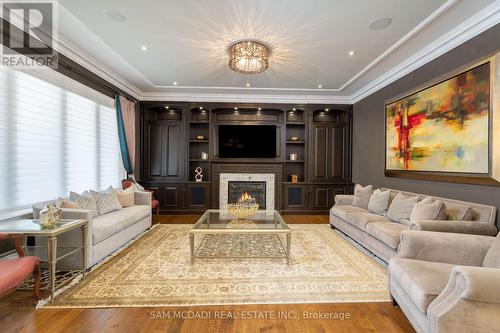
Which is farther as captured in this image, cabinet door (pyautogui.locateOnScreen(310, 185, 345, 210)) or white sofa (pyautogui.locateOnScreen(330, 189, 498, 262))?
cabinet door (pyautogui.locateOnScreen(310, 185, 345, 210))

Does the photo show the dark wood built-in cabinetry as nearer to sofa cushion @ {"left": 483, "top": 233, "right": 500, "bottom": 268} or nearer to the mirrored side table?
the mirrored side table

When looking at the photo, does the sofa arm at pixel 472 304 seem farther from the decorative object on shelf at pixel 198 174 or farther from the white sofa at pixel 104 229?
the decorative object on shelf at pixel 198 174

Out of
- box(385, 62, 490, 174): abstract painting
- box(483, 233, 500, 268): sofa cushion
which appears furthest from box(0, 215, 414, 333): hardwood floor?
box(385, 62, 490, 174): abstract painting

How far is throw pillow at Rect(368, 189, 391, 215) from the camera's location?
3.95 meters

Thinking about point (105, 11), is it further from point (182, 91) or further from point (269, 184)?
point (269, 184)

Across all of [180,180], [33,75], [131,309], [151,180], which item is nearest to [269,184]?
[180,180]

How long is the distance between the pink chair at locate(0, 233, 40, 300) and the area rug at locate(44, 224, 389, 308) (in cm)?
40

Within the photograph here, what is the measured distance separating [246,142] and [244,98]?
1.14 meters

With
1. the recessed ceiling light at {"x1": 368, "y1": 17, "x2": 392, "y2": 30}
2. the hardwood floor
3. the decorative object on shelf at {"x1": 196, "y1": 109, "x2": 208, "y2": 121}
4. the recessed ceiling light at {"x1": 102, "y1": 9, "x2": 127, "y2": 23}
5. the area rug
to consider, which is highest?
the recessed ceiling light at {"x1": 102, "y1": 9, "x2": 127, "y2": 23}

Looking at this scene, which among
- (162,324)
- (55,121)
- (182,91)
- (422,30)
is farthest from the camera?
(182,91)

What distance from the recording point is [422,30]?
121 inches

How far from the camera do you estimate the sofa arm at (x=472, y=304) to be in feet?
4.53

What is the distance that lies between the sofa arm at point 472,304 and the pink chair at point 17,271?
3070 mm

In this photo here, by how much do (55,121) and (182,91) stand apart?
2.91 meters
